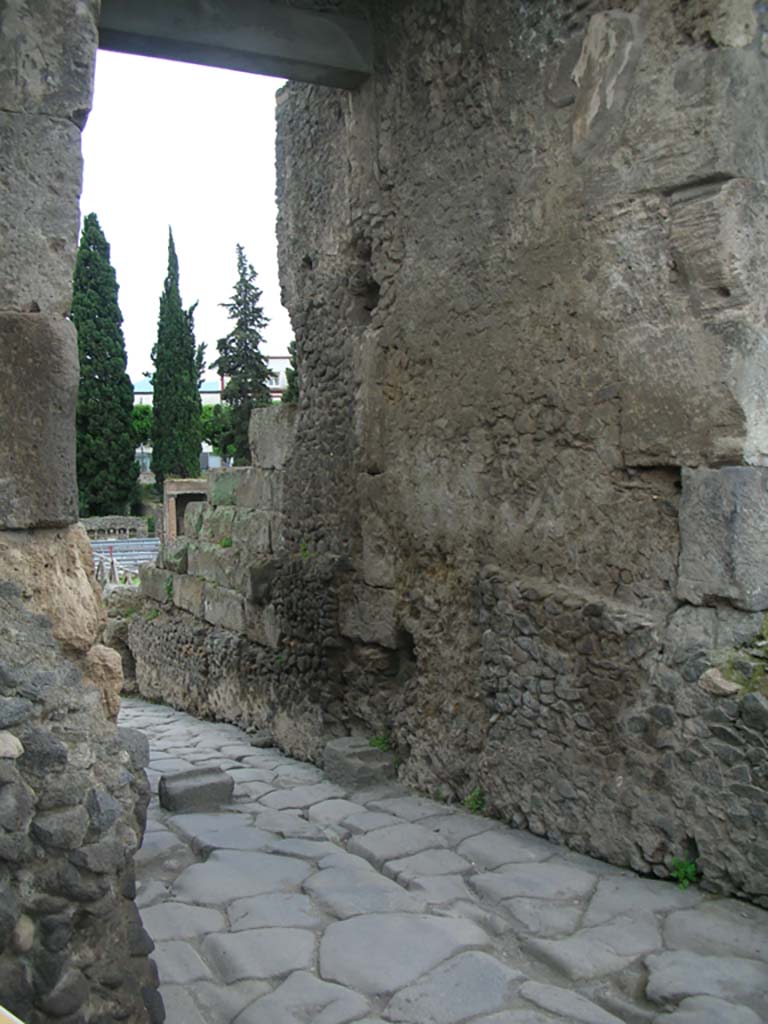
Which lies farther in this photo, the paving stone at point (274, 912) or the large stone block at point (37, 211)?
the paving stone at point (274, 912)

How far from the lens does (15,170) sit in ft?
10.8

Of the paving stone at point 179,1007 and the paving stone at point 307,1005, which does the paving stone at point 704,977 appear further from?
the paving stone at point 179,1007

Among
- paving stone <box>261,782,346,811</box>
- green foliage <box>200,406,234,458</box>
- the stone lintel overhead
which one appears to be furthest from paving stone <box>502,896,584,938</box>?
green foliage <box>200,406,234,458</box>

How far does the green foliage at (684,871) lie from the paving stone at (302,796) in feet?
6.75

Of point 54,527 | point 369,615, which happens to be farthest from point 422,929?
point 369,615

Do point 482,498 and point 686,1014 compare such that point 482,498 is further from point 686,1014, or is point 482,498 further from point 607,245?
point 686,1014

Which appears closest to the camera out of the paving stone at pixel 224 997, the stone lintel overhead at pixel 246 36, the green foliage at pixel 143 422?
the paving stone at pixel 224 997

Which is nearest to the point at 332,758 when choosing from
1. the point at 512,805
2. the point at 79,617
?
the point at 512,805

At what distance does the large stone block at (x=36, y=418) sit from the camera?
127 inches

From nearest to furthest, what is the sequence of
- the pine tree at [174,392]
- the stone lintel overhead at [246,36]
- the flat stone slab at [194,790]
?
the flat stone slab at [194,790] → the stone lintel overhead at [246,36] → the pine tree at [174,392]

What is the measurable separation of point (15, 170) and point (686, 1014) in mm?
3289

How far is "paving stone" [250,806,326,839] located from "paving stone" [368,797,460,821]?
0.40m

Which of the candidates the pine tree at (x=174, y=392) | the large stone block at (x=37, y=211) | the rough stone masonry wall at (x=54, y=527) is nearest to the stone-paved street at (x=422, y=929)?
the rough stone masonry wall at (x=54, y=527)

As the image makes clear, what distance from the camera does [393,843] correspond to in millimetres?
4516
